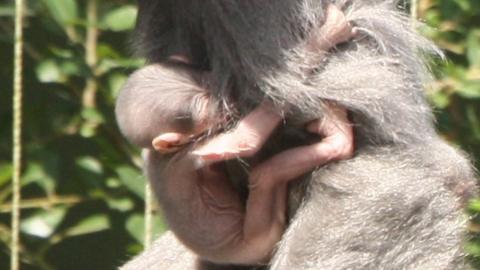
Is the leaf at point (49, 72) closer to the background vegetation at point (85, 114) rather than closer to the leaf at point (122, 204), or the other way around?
the background vegetation at point (85, 114)

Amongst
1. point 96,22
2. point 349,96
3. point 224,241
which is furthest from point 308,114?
point 96,22

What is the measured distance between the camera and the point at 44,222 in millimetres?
5027

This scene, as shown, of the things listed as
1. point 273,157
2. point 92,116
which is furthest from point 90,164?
point 273,157

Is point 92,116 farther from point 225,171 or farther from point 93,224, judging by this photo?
point 225,171

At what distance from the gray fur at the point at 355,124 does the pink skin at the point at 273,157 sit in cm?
2

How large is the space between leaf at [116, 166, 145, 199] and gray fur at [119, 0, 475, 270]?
121cm

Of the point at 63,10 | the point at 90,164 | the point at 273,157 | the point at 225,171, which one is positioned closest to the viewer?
the point at 273,157

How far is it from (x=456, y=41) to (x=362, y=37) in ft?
4.76

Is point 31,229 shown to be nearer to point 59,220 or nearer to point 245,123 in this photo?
point 59,220

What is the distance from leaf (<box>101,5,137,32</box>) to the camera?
16.1ft

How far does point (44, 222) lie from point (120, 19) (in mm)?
570

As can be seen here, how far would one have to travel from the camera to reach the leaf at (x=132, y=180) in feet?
16.2

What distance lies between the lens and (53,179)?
4996mm

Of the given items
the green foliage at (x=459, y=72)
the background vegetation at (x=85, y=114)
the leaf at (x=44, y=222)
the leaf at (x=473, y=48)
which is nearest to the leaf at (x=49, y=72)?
the background vegetation at (x=85, y=114)
